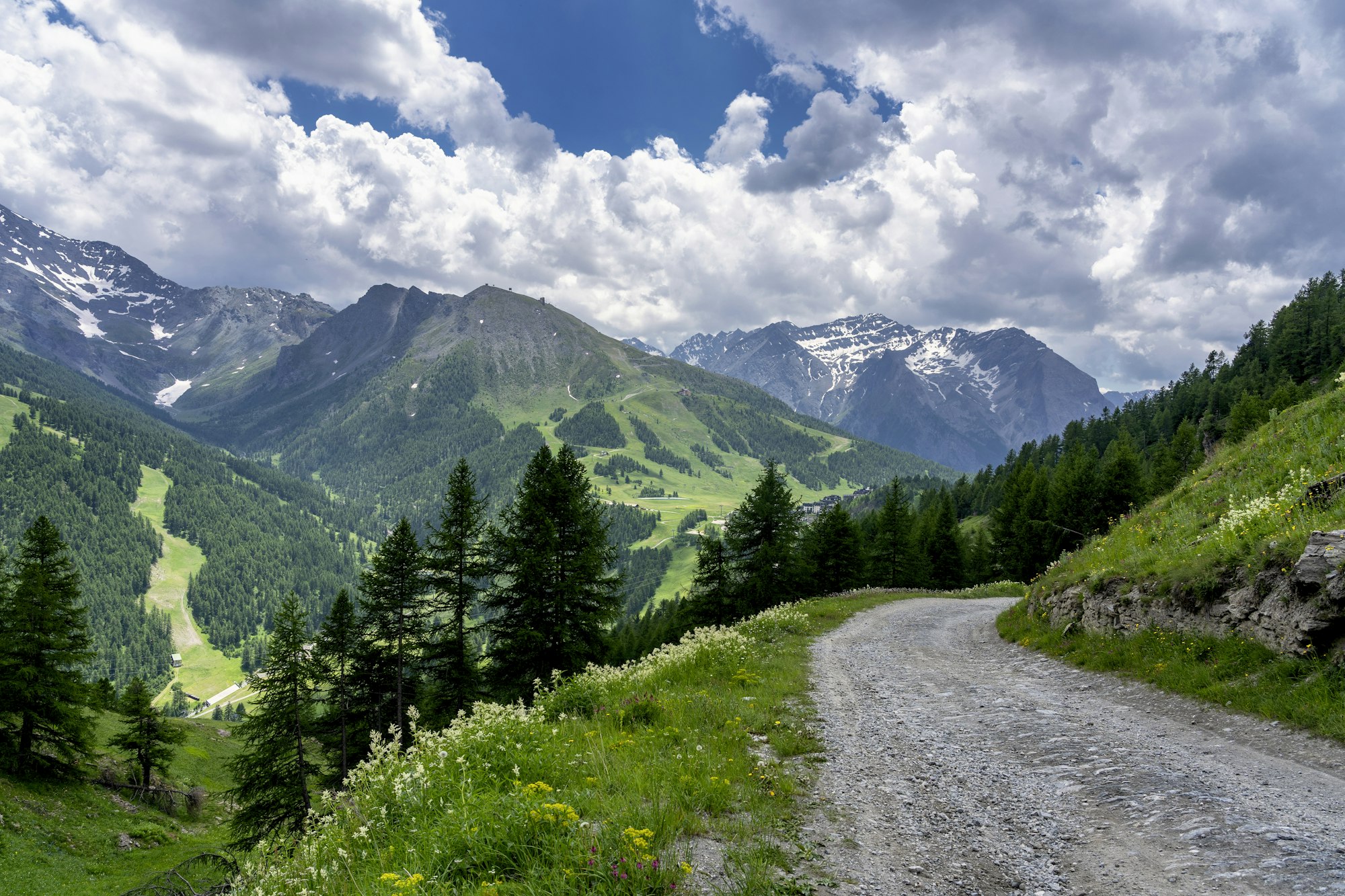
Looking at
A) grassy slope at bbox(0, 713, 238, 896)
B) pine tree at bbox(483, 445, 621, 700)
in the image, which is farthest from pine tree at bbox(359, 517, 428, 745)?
grassy slope at bbox(0, 713, 238, 896)

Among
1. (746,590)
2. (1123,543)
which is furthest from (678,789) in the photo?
(746,590)

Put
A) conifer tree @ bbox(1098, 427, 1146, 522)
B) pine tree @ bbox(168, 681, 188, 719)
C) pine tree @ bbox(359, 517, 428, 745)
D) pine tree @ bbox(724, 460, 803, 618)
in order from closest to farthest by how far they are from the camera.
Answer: pine tree @ bbox(359, 517, 428, 745), pine tree @ bbox(724, 460, 803, 618), conifer tree @ bbox(1098, 427, 1146, 522), pine tree @ bbox(168, 681, 188, 719)

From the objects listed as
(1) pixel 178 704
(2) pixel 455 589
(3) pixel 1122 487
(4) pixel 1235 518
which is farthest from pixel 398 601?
(1) pixel 178 704

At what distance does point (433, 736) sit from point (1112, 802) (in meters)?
8.71

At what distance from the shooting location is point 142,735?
4600 cm

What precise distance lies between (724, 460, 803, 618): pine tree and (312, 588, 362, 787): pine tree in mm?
26341

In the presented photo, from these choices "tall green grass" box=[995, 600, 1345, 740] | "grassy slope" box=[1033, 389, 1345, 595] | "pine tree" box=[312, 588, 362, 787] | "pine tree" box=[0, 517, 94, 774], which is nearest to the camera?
"tall green grass" box=[995, 600, 1345, 740]

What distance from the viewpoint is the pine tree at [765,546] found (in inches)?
1791

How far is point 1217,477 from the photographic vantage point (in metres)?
18.3

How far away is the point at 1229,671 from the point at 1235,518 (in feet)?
15.6

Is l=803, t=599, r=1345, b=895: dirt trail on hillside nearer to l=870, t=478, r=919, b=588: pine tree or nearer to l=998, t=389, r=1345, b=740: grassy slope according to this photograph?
l=998, t=389, r=1345, b=740: grassy slope

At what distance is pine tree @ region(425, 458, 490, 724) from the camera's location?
92.9 ft

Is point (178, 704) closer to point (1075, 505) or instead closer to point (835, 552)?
point (835, 552)

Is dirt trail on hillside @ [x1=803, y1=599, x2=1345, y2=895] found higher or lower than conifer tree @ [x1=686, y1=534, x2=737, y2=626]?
higher
